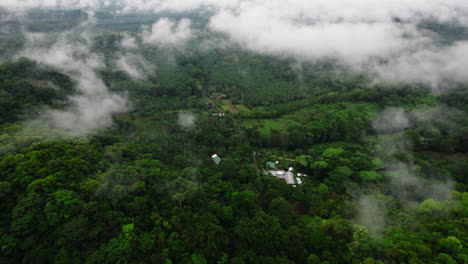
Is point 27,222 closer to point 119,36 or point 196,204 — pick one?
point 196,204

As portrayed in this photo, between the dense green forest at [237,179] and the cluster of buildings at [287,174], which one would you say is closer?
the dense green forest at [237,179]

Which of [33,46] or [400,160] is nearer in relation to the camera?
[400,160]

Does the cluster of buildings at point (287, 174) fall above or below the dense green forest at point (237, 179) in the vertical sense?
below

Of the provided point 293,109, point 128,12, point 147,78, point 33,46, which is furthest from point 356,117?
point 128,12

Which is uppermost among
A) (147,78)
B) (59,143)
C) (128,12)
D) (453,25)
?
(453,25)

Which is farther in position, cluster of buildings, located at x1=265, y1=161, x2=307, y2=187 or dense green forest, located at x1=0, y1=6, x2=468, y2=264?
cluster of buildings, located at x1=265, y1=161, x2=307, y2=187

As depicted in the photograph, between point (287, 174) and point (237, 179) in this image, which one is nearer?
point (237, 179)

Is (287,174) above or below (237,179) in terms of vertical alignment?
below

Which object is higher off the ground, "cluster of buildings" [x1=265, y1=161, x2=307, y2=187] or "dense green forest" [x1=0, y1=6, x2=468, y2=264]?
"dense green forest" [x1=0, y1=6, x2=468, y2=264]
